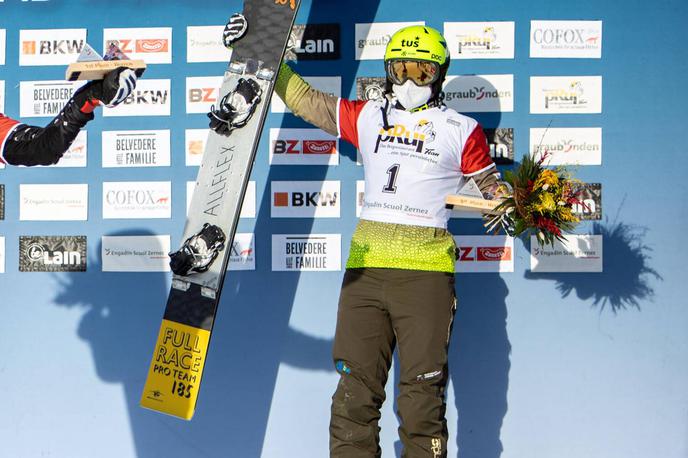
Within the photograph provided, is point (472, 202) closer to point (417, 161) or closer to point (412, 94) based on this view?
point (417, 161)

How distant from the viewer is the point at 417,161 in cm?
293

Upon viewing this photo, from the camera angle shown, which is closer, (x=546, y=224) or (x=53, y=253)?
(x=546, y=224)

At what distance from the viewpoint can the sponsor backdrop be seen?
3.51m

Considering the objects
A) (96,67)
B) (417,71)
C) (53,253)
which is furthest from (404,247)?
(53,253)

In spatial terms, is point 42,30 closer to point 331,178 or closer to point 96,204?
point 96,204

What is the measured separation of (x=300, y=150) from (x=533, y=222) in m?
1.22

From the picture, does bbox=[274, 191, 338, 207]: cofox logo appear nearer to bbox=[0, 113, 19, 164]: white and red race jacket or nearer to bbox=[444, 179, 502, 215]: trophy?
bbox=[444, 179, 502, 215]: trophy

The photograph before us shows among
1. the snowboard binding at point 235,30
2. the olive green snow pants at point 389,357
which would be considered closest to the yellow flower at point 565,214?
the olive green snow pants at point 389,357

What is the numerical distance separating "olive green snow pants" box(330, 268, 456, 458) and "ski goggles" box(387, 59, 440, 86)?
768 millimetres

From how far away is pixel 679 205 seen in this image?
351 cm

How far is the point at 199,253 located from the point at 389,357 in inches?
33.4

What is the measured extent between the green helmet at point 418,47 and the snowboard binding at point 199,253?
1.00 meters

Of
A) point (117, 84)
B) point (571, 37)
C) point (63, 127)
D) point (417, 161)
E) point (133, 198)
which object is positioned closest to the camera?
point (117, 84)

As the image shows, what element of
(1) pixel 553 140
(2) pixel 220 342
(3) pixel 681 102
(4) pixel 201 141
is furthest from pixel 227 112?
(3) pixel 681 102
